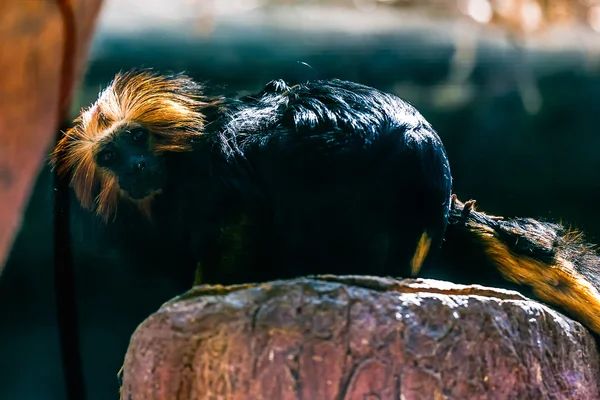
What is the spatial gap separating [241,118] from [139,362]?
0.72 meters

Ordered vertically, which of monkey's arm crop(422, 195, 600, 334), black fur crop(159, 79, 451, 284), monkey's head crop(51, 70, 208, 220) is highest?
monkey's head crop(51, 70, 208, 220)

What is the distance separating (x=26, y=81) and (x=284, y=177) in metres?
0.65

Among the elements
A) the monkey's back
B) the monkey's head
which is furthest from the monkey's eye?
the monkey's back

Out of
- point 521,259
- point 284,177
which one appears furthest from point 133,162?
point 521,259

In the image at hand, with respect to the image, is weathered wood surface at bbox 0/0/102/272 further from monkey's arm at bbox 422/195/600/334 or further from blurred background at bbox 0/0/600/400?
monkey's arm at bbox 422/195/600/334

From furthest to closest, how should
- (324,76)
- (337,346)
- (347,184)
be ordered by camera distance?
(324,76) → (347,184) → (337,346)

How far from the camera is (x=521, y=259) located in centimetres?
170

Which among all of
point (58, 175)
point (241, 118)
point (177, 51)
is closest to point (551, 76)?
point (241, 118)

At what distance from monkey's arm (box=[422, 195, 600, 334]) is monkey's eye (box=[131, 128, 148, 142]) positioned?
828 mm

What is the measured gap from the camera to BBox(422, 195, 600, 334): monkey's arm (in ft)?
5.38

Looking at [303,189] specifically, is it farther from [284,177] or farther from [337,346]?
[337,346]

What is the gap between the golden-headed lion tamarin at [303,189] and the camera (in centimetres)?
158

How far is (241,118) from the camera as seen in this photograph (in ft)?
5.58

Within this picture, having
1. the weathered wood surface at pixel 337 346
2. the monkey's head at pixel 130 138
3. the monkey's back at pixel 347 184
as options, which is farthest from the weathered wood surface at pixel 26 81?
the monkey's back at pixel 347 184
